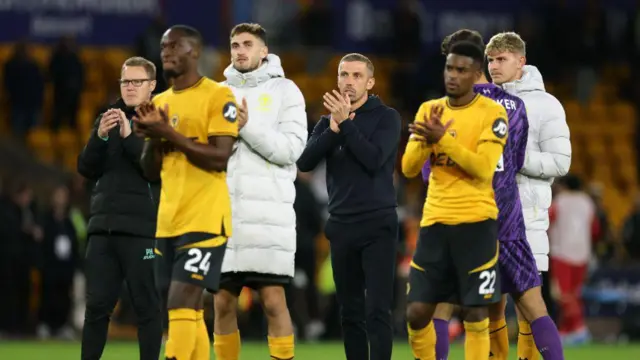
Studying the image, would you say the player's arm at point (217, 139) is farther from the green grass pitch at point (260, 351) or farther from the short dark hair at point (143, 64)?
the green grass pitch at point (260, 351)

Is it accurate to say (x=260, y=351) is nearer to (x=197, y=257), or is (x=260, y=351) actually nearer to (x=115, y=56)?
(x=197, y=257)

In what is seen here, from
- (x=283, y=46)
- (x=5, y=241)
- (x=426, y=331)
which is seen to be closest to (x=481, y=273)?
(x=426, y=331)

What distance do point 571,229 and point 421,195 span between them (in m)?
2.55

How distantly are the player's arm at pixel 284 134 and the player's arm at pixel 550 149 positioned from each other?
155 cm

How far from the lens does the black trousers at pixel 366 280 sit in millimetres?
8508

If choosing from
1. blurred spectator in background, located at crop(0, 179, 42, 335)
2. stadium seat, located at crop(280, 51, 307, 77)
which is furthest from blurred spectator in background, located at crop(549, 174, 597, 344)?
stadium seat, located at crop(280, 51, 307, 77)

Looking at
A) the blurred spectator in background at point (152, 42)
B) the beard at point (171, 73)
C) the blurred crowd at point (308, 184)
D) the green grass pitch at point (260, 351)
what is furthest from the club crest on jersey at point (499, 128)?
the blurred spectator in background at point (152, 42)

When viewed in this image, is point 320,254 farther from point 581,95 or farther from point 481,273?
point 481,273

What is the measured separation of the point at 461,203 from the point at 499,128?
19.7 inches

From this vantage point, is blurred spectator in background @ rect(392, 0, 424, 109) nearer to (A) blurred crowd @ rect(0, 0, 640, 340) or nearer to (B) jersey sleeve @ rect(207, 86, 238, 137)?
(A) blurred crowd @ rect(0, 0, 640, 340)

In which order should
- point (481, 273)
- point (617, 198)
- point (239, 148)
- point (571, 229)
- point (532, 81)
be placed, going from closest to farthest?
point (481, 273) → point (239, 148) → point (532, 81) → point (571, 229) → point (617, 198)

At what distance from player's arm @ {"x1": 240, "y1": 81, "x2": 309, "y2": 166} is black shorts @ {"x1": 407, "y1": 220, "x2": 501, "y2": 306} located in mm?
1066

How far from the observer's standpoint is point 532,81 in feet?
29.4

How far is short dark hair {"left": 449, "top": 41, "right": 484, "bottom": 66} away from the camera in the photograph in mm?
7586
